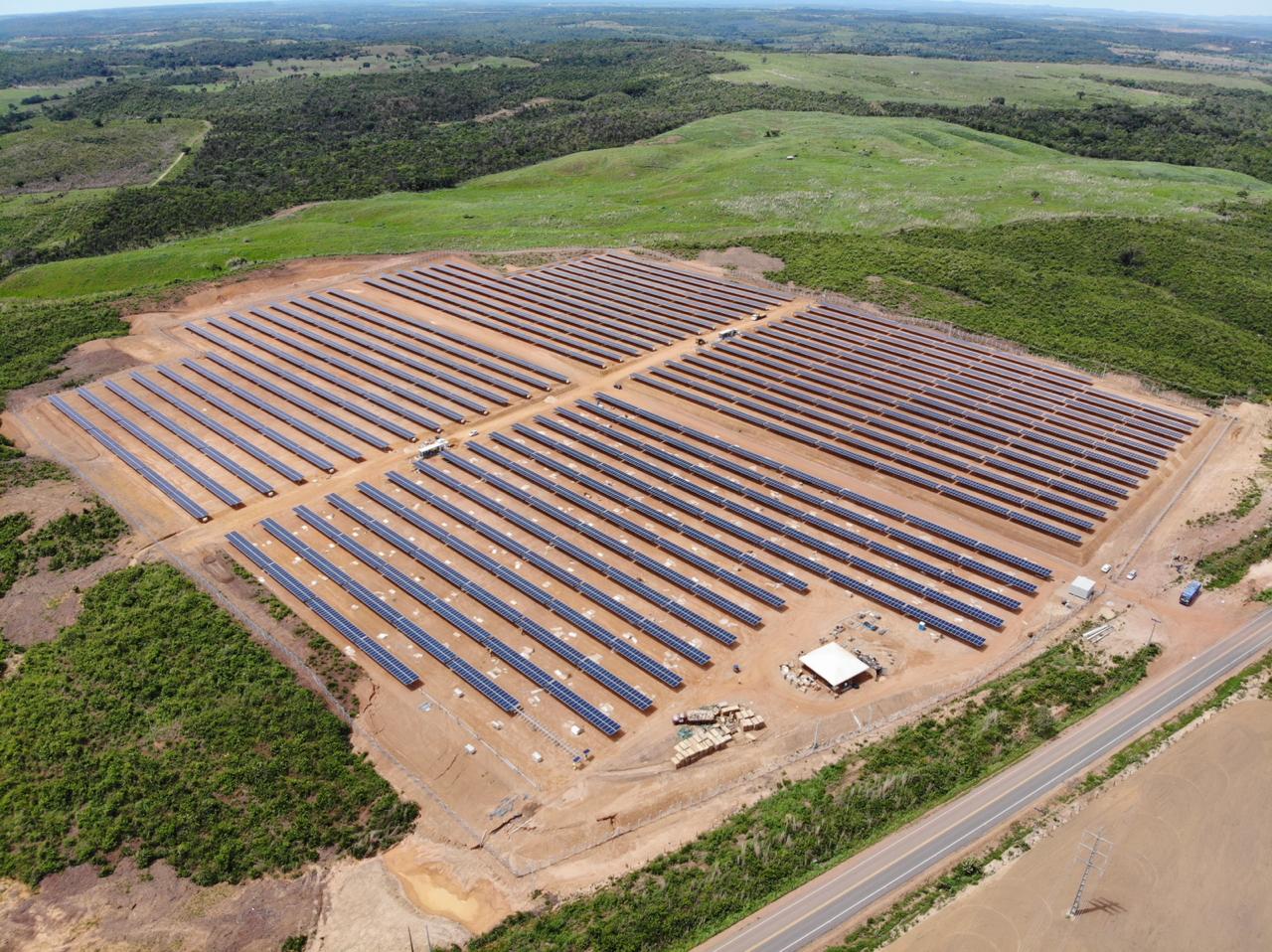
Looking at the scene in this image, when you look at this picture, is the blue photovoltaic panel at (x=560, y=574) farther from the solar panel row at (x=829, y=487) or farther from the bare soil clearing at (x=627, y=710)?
the solar panel row at (x=829, y=487)

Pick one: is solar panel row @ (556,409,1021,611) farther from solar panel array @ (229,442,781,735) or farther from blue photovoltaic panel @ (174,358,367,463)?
blue photovoltaic panel @ (174,358,367,463)

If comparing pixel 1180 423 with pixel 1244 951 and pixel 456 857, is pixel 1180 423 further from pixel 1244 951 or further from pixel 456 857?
pixel 456 857

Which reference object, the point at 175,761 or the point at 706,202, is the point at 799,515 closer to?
the point at 175,761

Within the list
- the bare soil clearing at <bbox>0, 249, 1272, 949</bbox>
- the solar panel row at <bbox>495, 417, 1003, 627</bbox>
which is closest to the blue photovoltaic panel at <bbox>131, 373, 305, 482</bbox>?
the bare soil clearing at <bbox>0, 249, 1272, 949</bbox>

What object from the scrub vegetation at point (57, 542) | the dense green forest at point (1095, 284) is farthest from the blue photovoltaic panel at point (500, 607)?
the dense green forest at point (1095, 284)

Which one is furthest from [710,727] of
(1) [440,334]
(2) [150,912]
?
(1) [440,334]

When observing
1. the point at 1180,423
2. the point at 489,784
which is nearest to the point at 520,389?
the point at 489,784
